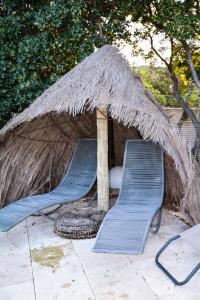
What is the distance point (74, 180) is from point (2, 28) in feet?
10.3

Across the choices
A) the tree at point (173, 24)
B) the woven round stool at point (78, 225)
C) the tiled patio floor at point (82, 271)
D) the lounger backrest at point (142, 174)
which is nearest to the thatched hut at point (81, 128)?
the lounger backrest at point (142, 174)

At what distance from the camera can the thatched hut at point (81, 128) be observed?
363 cm

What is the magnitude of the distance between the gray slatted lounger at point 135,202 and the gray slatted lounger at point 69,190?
72 cm

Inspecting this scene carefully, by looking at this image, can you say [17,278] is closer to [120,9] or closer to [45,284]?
[45,284]

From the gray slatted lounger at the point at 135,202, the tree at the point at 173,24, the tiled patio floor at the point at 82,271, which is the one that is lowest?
the tiled patio floor at the point at 82,271

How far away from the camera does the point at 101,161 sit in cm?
439

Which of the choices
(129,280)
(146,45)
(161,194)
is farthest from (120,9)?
(129,280)

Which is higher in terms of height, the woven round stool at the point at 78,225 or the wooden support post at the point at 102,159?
the wooden support post at the point at 102,159

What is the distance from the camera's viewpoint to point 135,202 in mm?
4023

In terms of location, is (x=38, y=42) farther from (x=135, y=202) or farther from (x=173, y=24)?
(x=135, y=202)

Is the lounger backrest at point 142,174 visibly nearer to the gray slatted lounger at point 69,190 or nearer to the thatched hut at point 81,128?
the thatched hut at point 81,128

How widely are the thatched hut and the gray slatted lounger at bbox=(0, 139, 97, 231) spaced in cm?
41

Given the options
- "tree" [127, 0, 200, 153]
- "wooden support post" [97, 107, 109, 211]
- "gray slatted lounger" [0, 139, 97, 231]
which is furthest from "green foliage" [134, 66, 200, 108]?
"wooden support post" [97, 107, 109, 211]

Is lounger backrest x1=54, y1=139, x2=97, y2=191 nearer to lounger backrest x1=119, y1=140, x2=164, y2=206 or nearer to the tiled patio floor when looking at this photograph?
lounger backrest x1=119, y1=140, x2=164, y2=206
